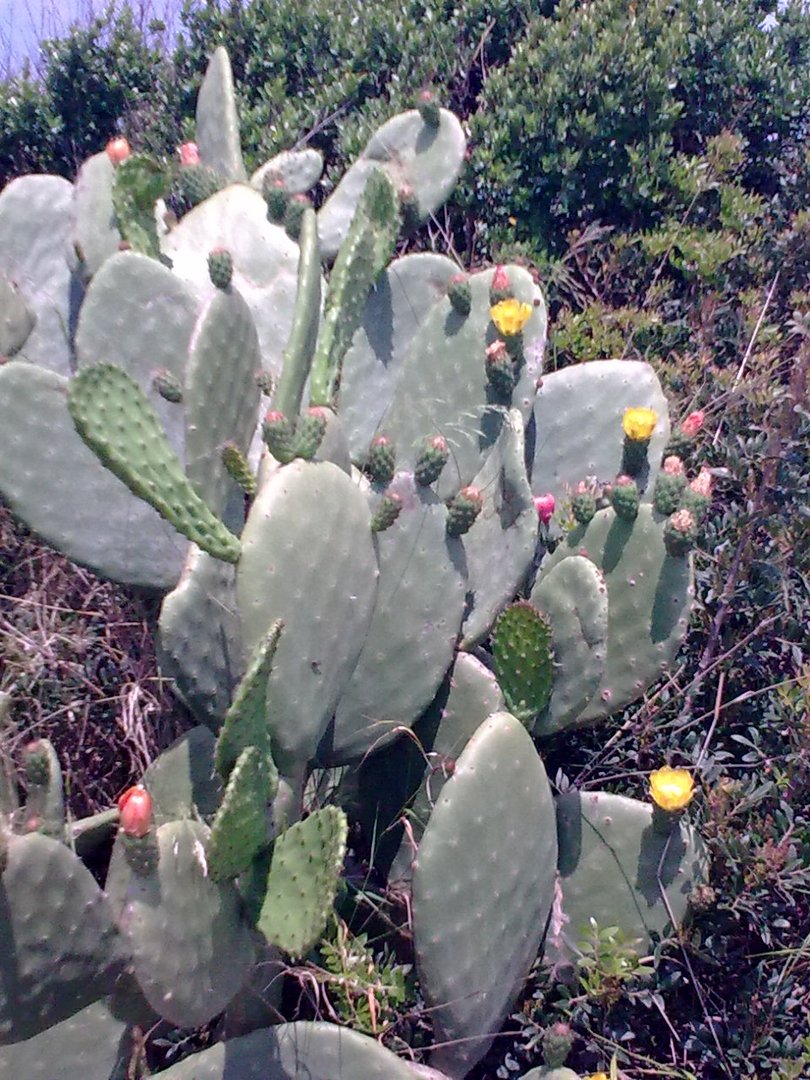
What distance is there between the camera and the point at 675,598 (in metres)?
1.72

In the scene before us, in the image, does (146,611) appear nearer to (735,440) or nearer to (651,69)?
(735,440)

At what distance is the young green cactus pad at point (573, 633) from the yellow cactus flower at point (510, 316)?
1.66 feet

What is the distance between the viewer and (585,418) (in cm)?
211

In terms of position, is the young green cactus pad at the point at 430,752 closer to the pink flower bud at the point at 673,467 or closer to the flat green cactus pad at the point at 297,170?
the pink flower bud at the point at 673,467

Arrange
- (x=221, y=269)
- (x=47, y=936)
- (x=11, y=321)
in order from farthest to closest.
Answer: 1. (x=11, y=321)
2. (x=221, y=269)
3. (x=47, y=936)

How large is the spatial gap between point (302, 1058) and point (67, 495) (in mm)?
1002

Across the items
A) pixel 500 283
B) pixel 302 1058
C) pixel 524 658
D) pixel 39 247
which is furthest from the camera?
pixel 39 247

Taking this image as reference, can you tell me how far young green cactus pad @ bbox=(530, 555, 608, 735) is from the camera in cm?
164

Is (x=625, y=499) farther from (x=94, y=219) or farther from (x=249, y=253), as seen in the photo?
(x=94, y=219)

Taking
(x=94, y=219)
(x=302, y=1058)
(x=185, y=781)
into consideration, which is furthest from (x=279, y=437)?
(x=94, y=219)

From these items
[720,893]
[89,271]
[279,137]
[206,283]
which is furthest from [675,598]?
[279,137]

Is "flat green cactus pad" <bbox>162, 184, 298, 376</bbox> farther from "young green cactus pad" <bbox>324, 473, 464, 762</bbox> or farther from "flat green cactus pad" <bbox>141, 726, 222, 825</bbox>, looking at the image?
"flat green cactus pad" <bbox>141, 726, 222, 825</bbox>

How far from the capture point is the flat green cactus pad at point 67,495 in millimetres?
1750

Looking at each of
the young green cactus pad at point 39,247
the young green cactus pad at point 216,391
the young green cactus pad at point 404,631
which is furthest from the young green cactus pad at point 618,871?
the young green cactus pad at point 39,247
